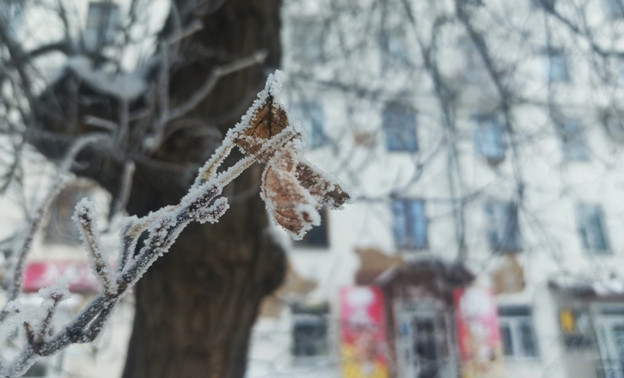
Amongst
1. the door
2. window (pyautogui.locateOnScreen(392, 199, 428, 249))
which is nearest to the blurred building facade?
the door

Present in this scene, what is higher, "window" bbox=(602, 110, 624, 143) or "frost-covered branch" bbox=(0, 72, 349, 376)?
"window" bbox=(602, 110, 624, 143)

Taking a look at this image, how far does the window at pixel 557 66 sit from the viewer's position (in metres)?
4.12

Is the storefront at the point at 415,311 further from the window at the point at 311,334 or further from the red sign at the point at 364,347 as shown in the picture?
the window at the point at 311,334

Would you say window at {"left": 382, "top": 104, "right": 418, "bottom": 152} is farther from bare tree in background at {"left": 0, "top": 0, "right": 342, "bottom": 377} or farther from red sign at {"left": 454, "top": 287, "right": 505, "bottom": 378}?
red sign at {"left": 454, "top": 287, "right": 505, "bottom": 378}

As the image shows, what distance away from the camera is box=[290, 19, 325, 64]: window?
5.30m

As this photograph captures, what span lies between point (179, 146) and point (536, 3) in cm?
254

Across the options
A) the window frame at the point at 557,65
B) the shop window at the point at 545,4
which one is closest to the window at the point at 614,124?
the window frame at the point at 557,65

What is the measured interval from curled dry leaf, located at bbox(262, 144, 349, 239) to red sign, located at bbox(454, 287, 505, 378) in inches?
407

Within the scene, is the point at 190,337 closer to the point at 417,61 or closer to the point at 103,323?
the point at 103,323

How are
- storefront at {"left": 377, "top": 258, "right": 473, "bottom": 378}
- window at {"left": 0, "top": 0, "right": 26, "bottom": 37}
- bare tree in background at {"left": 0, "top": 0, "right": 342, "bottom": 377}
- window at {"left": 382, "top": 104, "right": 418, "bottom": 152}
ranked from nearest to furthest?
bare tree in background at {"left": 0, "top": 0, "right": 342, "bottom": 377} < window at {"left": 0, "top": 0, "right": 26, "bottom": 37} < window at {"left": 382, "top": 104, "right": 418, "bottom": 152} < storefront at {"left": 377, "top": 258, "right": 473, "bottom": 378}

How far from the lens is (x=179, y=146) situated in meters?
2.78

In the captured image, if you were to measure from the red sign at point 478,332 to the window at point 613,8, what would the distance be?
23.4 ft

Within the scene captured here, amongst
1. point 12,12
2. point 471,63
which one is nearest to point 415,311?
point 471,63

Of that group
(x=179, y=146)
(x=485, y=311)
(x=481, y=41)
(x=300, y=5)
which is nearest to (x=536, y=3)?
(x=481, y=41)
